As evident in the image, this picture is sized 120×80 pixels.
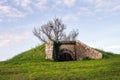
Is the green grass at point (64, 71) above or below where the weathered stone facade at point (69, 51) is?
below

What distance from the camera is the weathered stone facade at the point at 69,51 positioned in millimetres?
48531

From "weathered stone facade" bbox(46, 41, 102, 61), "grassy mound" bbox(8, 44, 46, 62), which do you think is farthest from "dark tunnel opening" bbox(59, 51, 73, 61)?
"grassy mound" bbox(8, 44, 46, 62)

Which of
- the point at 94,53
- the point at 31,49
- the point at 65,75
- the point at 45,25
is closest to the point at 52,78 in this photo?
the point at 65,75

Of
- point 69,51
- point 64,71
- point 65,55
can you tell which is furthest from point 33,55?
point 64,71

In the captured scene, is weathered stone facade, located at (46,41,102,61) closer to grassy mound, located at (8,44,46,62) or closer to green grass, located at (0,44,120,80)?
grassy mound, located at (8,44,46,62)

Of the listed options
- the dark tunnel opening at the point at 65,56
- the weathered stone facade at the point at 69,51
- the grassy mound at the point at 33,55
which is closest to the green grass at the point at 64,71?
the grassy mound at the point at 33,55

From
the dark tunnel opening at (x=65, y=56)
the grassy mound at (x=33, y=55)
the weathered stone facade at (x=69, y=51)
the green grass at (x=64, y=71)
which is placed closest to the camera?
the green grass at (x=64, y=71)

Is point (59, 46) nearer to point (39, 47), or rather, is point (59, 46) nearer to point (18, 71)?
point (39, 47)

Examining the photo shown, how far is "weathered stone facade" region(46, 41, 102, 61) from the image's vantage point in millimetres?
48531

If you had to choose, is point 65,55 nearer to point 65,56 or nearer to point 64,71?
point 65,56

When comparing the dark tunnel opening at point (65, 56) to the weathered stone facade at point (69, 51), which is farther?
the dark tunnel opening at point (65, 56)

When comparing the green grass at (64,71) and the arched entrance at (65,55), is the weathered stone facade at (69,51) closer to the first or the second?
the arched entrance at (65,55)

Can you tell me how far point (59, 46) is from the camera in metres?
50.0

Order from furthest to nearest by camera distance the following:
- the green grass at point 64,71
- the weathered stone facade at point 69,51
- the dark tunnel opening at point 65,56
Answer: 1. the dark tunnel opening at point 65,56
2. the weathered stone facade at point 69,51
3. the green grass at point 64,71
